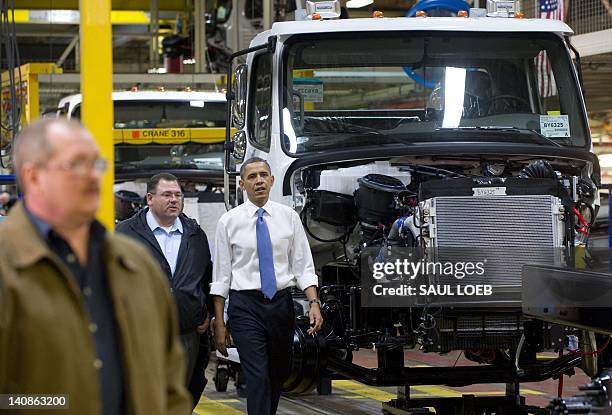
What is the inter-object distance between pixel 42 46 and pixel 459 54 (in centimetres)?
4058

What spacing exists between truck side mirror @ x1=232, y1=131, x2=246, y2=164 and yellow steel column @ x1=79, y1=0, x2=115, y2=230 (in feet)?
11.5

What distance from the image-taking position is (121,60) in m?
48.6

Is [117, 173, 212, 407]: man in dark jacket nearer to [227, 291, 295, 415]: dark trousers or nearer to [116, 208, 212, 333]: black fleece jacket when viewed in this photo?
[116, 208, 212, 333]: black fleece jacket

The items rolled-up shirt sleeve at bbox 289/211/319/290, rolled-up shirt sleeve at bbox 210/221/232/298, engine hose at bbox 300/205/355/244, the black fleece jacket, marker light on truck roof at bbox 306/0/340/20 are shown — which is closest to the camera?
the black fleece jacket

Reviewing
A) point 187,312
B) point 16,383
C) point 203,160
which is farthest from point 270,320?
point 203,160

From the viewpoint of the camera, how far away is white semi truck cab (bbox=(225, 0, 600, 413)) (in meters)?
9.39

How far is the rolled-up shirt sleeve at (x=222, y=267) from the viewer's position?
8.85 m

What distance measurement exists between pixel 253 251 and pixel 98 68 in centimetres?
179

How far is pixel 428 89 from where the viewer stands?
10.9 metres

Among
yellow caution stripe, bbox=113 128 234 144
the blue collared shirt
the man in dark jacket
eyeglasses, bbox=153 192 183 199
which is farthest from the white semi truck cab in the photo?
yellow caution stripe, bbox=113 128 234 144

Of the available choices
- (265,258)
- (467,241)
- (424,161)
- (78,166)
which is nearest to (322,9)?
(424,161)

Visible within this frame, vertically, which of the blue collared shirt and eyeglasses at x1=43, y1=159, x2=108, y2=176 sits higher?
eyeglasses at x1=43, y1=159, x2=108, y2=176

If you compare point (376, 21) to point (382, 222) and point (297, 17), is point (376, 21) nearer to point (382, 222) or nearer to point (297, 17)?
point (297, 17)

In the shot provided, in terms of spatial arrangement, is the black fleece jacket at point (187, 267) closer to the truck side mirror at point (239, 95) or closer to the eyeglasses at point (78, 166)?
the truck side mirror at point (239, 95)
